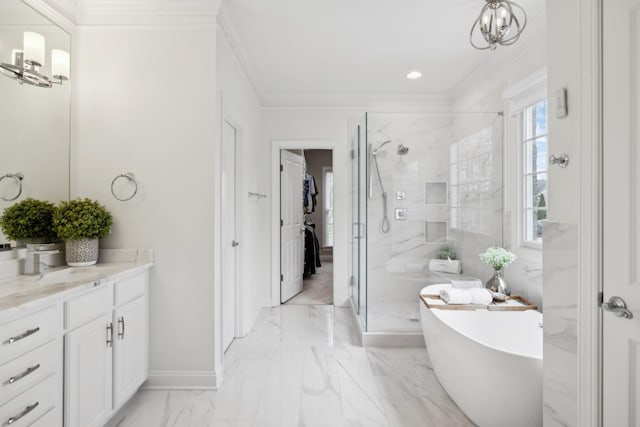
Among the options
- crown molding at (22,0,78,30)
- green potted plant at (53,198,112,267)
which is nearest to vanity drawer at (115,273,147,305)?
green potted plant at (53,198,112,267)

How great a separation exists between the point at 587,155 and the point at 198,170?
203 cm

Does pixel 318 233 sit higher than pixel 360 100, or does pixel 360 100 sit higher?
pixel 360 100

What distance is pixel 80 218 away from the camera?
6.19ft

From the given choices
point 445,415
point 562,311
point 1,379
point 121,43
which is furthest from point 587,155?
point 121,43

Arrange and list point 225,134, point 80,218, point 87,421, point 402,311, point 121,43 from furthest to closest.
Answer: point 402,311, point 225,134, point 121,43, point 80,218, point 87,421

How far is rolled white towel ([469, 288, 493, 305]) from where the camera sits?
2453 mm

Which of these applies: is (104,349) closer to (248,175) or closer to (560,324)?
(248,175)

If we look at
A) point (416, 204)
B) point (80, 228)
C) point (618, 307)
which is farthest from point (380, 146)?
point (80, 228)

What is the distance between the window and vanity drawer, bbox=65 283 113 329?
9.33 ft

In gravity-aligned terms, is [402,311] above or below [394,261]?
below

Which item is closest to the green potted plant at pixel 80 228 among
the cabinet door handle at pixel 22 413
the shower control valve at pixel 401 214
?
the cabinet door handle at pixel 22 413

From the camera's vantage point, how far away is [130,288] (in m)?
1.94

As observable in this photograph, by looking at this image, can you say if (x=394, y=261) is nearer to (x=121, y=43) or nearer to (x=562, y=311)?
(x=562, y=311)

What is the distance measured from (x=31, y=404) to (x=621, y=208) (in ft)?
7.33
